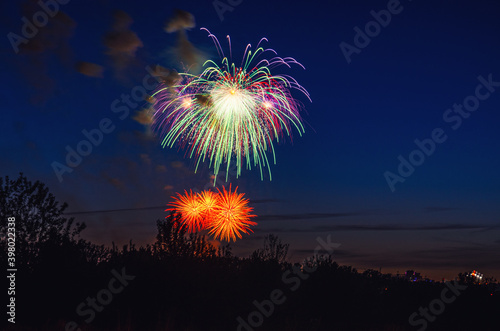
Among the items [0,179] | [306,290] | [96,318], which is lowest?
[96,318]

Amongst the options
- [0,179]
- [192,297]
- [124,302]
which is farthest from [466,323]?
[0,179]

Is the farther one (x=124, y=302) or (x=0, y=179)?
(x=0, y=179)

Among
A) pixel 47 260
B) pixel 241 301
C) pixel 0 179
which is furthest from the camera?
pixel 0 179

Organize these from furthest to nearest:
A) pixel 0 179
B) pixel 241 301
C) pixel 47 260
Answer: pixel 0 179, pixel 241 301, pixel 47 260

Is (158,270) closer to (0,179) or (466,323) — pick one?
(0,179)

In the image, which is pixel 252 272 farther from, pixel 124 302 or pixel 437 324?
pixel 437 324

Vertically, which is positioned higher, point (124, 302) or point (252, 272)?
point (252, 272)

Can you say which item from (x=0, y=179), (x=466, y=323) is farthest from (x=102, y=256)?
(x=466, y=323)
